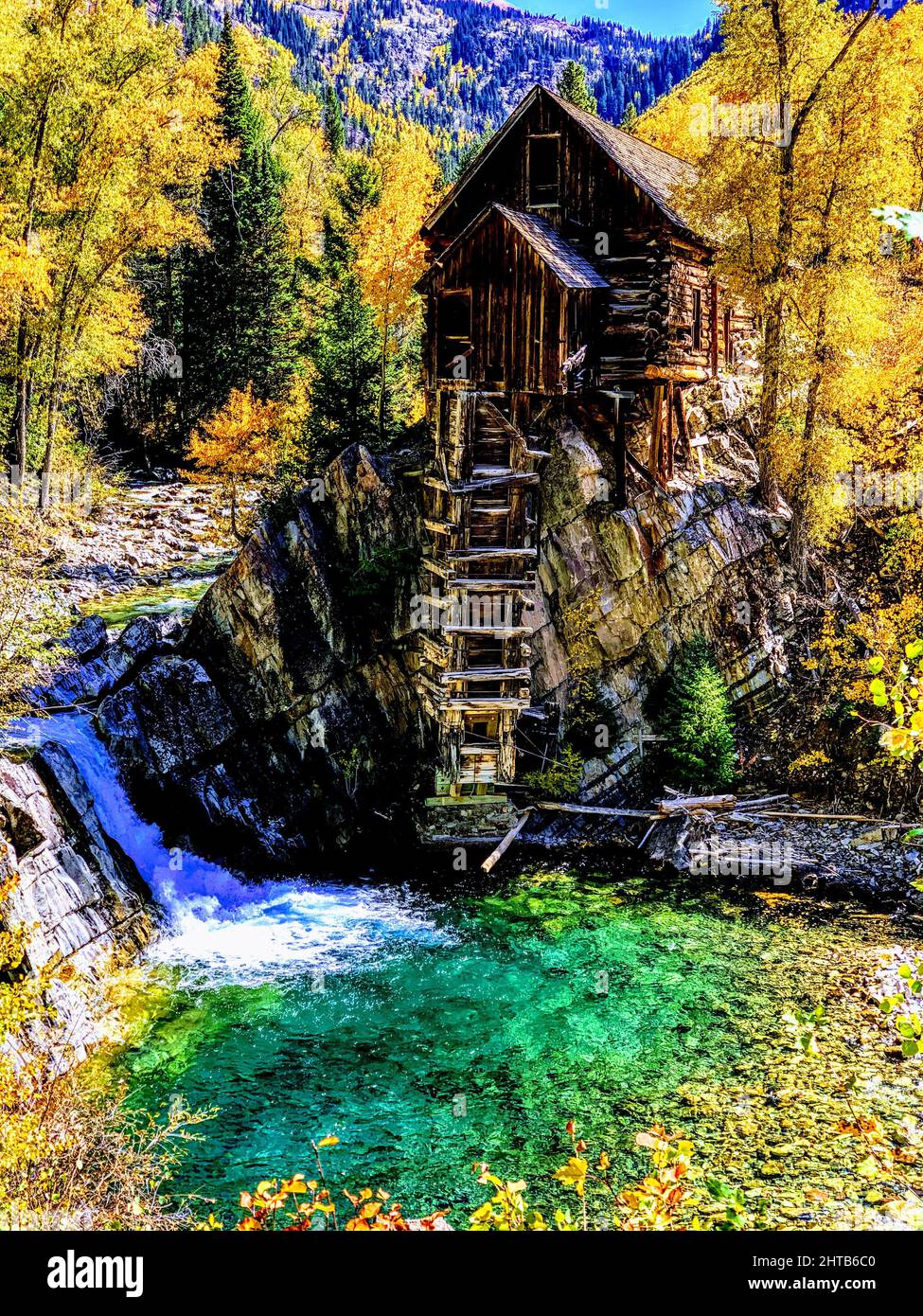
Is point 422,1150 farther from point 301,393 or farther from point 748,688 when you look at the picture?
point 301,393

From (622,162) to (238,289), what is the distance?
73.5 ft

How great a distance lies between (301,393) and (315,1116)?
92.4ft

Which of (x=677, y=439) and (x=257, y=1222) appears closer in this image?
(x=257, y=1222)

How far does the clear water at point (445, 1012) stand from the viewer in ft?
49.5

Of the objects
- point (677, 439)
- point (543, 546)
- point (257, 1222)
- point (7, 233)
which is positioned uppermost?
point (7, 233)

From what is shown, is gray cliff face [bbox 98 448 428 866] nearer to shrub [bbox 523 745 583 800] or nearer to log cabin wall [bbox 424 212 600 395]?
shrub [bbox 523 745 583 800]

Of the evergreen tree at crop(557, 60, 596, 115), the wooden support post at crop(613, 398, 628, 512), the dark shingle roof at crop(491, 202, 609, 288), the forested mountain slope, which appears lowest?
the wooden support post at crop(613, 398, 628, 512)

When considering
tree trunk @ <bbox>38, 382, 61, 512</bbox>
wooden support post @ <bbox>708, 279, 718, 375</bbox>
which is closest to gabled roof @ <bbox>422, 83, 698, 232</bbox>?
wooden support post @ <bbox>708, 279, 718, 375</bbox>

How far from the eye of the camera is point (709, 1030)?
17734 millimetres

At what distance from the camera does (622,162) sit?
2572 cm

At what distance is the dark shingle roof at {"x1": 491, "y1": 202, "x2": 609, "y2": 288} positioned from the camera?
2423 cm

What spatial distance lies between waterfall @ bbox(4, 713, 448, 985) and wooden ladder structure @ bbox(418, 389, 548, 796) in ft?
13.4

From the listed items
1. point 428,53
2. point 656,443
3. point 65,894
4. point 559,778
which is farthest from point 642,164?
point 428,53
